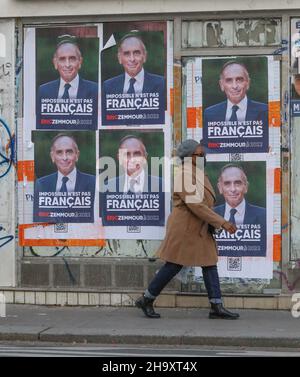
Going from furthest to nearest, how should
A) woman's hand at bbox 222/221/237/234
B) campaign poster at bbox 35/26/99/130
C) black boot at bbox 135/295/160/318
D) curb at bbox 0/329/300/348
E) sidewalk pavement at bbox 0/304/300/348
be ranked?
1. campaign poster at bbox 35/26/99/130
2. black boot at bbox 135/295/160/318
3. woman's hand at bbox 222/221/237/234
4. sidewalk pavement at bbox 0/304/300/348
5. curb at bbox 0/329/300/348

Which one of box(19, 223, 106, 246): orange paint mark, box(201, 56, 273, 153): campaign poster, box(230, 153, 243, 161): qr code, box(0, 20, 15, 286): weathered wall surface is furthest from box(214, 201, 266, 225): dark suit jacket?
box(0, 20, 15, 286): weathered wall surface

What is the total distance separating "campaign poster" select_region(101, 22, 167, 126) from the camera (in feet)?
37.2

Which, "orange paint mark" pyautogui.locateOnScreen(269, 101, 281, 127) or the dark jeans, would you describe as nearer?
the dark jeans

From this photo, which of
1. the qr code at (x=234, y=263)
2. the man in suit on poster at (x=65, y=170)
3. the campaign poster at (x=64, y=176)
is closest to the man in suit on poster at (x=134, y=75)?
the campaign poster at (x=64, y=176)

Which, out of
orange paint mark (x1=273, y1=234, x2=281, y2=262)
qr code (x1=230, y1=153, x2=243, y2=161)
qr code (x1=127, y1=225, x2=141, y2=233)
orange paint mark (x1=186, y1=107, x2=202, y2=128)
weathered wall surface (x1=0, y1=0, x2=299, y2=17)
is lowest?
orange paint mark (x1=273, y1=234, x2=281, y2=262)

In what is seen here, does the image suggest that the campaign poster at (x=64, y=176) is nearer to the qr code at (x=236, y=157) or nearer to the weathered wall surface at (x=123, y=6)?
the weathered wall surface at (x=123, y=6)

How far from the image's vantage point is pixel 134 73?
1144 centimetres

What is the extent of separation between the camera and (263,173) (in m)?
11.1

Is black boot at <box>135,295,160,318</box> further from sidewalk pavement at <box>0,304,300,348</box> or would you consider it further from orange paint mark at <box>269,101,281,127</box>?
orange paint mark at <box>269,101,281,127</box>

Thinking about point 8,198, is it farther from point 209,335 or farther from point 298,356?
point 298,356

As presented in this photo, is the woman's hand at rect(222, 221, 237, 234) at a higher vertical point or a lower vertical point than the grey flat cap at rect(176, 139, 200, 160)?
lower

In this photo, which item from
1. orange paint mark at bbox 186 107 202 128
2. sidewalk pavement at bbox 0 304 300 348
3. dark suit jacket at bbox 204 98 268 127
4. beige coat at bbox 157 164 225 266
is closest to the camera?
sidewalk pavement at bbox 0 304 300 348

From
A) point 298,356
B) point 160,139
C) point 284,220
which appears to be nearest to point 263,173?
point 284,220

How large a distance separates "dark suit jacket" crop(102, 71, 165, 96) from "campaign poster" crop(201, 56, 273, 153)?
1.74ft
